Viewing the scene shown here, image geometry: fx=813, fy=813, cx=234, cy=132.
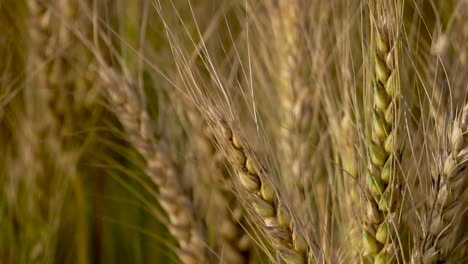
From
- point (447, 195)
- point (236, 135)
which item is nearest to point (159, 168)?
point (236, 135)

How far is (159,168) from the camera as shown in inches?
47.1

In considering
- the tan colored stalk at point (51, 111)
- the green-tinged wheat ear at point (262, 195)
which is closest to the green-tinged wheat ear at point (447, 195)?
the green-tinged wheat ear at point (262, 195)

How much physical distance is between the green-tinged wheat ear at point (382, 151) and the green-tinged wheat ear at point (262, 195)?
0.08 meters

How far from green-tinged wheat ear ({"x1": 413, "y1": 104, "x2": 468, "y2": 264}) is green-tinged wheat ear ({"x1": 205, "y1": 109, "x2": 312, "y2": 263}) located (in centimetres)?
13

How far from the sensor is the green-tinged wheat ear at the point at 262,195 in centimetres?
86

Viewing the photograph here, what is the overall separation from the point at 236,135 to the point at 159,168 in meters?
0.36

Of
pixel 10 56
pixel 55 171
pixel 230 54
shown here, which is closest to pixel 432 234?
pixel 230 54

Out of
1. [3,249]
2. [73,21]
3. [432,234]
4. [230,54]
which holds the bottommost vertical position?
[432,234]

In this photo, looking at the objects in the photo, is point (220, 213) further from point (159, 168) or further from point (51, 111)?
point (51, 111)

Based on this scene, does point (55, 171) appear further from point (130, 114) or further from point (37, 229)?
point (130, 114)

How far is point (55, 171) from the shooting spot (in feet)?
4.67

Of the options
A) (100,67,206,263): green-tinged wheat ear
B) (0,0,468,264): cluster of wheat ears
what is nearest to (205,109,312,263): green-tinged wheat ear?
(0,0,468,264): cluster of wheat ears

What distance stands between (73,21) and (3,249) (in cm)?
41

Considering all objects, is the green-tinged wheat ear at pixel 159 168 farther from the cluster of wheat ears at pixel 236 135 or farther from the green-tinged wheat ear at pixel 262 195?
the green-tinged wheat ear at pixel 262 195
